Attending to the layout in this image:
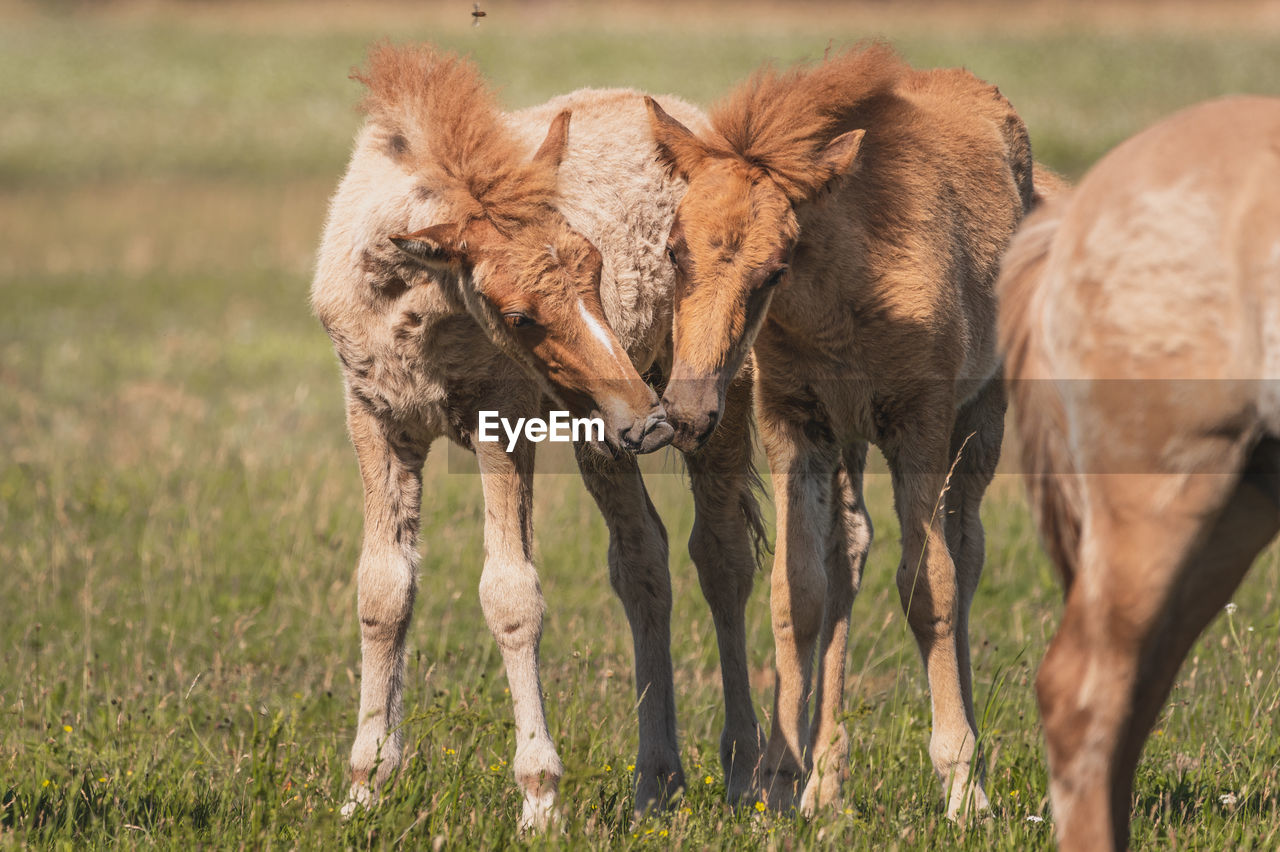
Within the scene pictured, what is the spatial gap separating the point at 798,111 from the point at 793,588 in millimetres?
1598

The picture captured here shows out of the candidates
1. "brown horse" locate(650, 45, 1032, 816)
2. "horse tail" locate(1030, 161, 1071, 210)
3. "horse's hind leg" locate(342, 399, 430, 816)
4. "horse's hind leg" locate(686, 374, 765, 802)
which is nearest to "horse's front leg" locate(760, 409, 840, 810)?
"brown horse" locate(650, 45, 1032, 816)

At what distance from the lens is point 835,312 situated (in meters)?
4.23

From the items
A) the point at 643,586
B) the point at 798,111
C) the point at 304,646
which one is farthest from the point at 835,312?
the point at 304,646

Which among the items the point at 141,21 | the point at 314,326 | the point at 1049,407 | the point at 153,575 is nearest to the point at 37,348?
the point at 314,326

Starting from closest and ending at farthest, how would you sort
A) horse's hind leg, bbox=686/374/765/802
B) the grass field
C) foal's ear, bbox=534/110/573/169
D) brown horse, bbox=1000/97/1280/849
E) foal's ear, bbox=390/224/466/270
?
1. brown horse, bbox=1000/97/1280/849
2. the grass field
3. foal's ear, bbox=390/224/466/270
4. foal's ear, bbox=534/110/573/169
5. horse's hind leg, bbox=686/374/765/802

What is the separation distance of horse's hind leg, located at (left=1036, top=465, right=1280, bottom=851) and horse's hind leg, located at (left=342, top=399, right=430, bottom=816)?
7.02ft

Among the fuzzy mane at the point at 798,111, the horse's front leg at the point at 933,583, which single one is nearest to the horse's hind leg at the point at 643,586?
the horse's front leg at the point at 933,583

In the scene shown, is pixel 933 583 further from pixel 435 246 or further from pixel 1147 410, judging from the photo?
pixel 435 246

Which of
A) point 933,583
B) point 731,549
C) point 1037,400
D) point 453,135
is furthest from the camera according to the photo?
point 731,549

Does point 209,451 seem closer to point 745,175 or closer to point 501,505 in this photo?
point 501,505

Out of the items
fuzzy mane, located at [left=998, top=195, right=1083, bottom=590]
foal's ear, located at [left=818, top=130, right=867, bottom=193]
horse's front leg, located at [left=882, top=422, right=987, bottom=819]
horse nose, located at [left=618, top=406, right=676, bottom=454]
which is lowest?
horse's front leg, located at [left=882, top=422, right=987, bottom=819]

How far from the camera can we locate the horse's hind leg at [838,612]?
4152 mm

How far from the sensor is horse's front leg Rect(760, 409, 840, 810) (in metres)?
4.38

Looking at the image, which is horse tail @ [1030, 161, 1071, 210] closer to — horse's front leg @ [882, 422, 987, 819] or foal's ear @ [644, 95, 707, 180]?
horse's front leg @ [882, 422, 987, 819]
